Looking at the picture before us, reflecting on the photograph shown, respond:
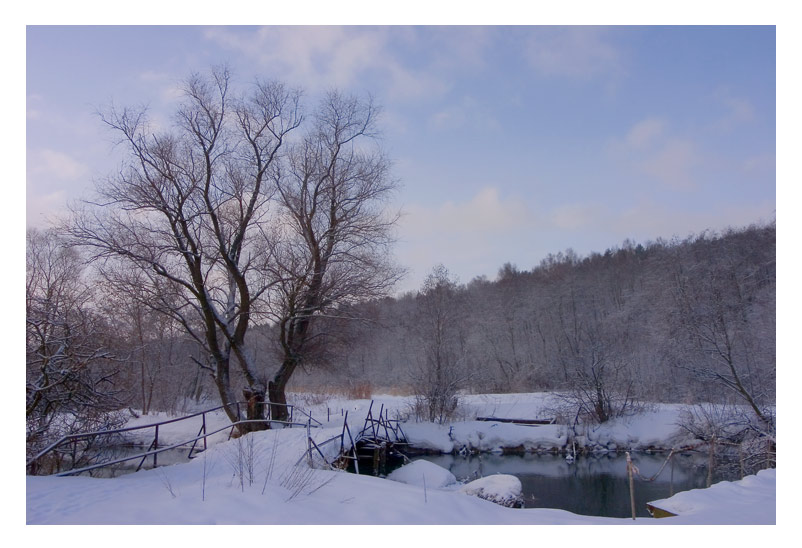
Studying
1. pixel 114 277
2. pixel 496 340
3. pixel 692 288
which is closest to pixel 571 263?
pixel 496 340

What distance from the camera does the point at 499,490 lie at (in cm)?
1250

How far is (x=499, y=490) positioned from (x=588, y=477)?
29.3ft

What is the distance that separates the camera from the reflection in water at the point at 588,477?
52.0ft

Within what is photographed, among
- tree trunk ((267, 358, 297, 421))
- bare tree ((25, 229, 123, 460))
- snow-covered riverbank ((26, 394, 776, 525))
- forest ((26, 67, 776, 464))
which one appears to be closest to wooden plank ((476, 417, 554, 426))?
forest ((26, 67, 776, 464))

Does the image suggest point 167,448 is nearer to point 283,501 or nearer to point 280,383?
point 283,501

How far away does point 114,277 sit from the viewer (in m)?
18.7

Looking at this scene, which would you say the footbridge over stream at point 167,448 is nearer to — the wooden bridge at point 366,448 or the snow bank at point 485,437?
the wooden bridge at point 366,448

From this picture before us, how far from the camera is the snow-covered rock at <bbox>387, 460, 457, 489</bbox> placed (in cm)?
1596

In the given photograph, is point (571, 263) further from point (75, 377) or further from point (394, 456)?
point (75, 377)

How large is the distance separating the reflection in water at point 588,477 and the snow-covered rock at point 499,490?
3060 millimetres

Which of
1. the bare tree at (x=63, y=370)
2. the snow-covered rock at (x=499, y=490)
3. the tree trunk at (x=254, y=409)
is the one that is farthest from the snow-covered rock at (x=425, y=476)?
the bare tree at (x=63, y=370)

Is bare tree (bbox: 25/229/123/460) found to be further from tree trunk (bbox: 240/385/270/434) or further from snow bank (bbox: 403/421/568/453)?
snow bank (bbox: 403/421/568/453)

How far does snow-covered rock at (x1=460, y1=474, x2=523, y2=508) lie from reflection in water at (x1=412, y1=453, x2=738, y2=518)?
3060 mm

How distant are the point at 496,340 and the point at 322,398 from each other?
21.2m
